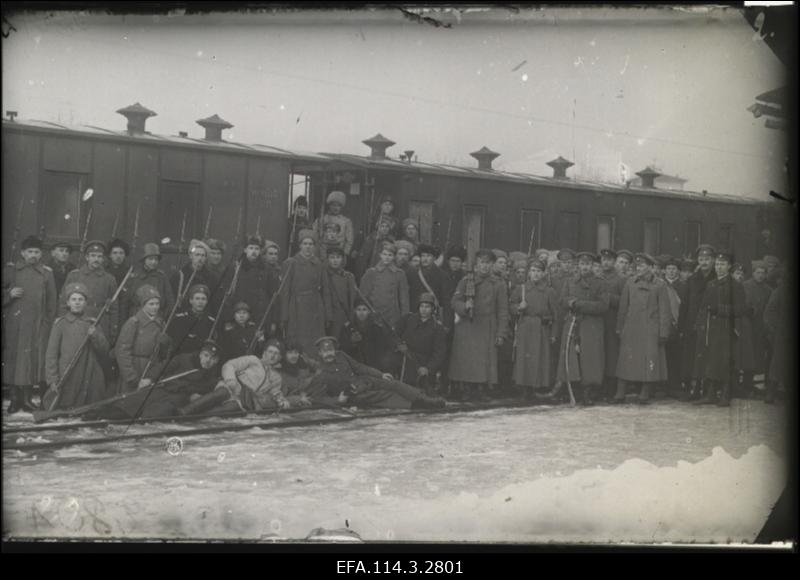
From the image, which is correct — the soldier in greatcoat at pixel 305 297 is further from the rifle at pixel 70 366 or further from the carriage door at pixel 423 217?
the rifle at pixel 70 366

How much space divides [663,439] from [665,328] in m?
0.65

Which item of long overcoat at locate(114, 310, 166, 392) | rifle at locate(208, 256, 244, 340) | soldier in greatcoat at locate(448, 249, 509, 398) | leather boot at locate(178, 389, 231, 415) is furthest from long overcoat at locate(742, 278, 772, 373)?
long overcoat at locate(114, 310, 166, 392)

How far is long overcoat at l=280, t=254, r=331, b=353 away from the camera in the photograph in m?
5.04

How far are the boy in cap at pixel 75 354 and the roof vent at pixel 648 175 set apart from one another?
10.4ft

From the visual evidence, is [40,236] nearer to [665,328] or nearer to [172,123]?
[172,123]

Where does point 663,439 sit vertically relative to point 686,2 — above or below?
below

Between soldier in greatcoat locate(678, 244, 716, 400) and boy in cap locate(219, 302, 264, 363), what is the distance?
244cm

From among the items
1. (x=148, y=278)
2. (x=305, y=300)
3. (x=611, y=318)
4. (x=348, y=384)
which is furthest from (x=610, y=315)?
(x=148, y=278)

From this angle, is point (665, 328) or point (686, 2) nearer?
point (686, 2)

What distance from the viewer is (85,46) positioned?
16.2ft

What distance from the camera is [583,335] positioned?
17.2ft

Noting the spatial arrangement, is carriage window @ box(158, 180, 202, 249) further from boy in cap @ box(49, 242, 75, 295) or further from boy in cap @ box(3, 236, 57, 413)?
boy in cap @ box(3, 236, 57, 413)

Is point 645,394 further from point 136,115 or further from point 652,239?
point 136,115

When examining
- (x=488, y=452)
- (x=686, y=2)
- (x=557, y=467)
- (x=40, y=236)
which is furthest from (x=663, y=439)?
(x=40, y=236)
